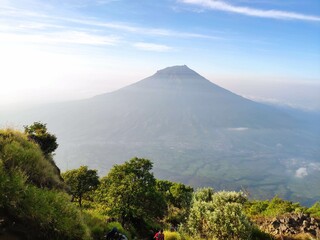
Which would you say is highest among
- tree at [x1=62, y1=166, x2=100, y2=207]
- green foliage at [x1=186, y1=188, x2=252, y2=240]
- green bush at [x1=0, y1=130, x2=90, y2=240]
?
green bush at [x1=0, y1=130, x2=90, y2=240]

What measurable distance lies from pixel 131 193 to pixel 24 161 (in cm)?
2087

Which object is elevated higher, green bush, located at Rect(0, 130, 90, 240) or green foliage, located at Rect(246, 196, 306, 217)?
green bush, located at Rect(0, 130, 90, 240)

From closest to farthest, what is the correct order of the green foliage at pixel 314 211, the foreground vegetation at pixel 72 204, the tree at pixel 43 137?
the foreground vegetation at pixel 72 204 < the tree at pixel 43 137 < the green foliage at pixel 314 211

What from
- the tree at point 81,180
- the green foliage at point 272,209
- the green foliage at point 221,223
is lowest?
the tree at point 81,180

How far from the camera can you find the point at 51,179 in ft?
36.4

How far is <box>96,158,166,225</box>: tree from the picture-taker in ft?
97.8

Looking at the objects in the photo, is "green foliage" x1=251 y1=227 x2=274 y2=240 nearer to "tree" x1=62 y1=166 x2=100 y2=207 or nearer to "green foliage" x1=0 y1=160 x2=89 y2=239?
"green foliage" x1=0 y1=160 x2=89 y2=239

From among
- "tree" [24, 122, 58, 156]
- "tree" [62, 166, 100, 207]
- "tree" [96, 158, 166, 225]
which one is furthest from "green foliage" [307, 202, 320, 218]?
"tree" [62, 166, 100, 207]

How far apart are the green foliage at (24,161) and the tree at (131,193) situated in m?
18.9

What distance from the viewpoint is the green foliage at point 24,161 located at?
30.2 ft

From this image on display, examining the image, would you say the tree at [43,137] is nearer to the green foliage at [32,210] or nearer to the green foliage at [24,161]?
the green foliage at [24,161]

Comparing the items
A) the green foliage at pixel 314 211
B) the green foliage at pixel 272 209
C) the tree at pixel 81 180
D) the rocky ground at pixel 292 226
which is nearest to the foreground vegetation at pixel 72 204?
the green foliage at pixel 272 209

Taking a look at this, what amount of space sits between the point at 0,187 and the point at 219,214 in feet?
34.4

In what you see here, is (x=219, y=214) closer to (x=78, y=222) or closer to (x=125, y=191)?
(x=78, y=222)
